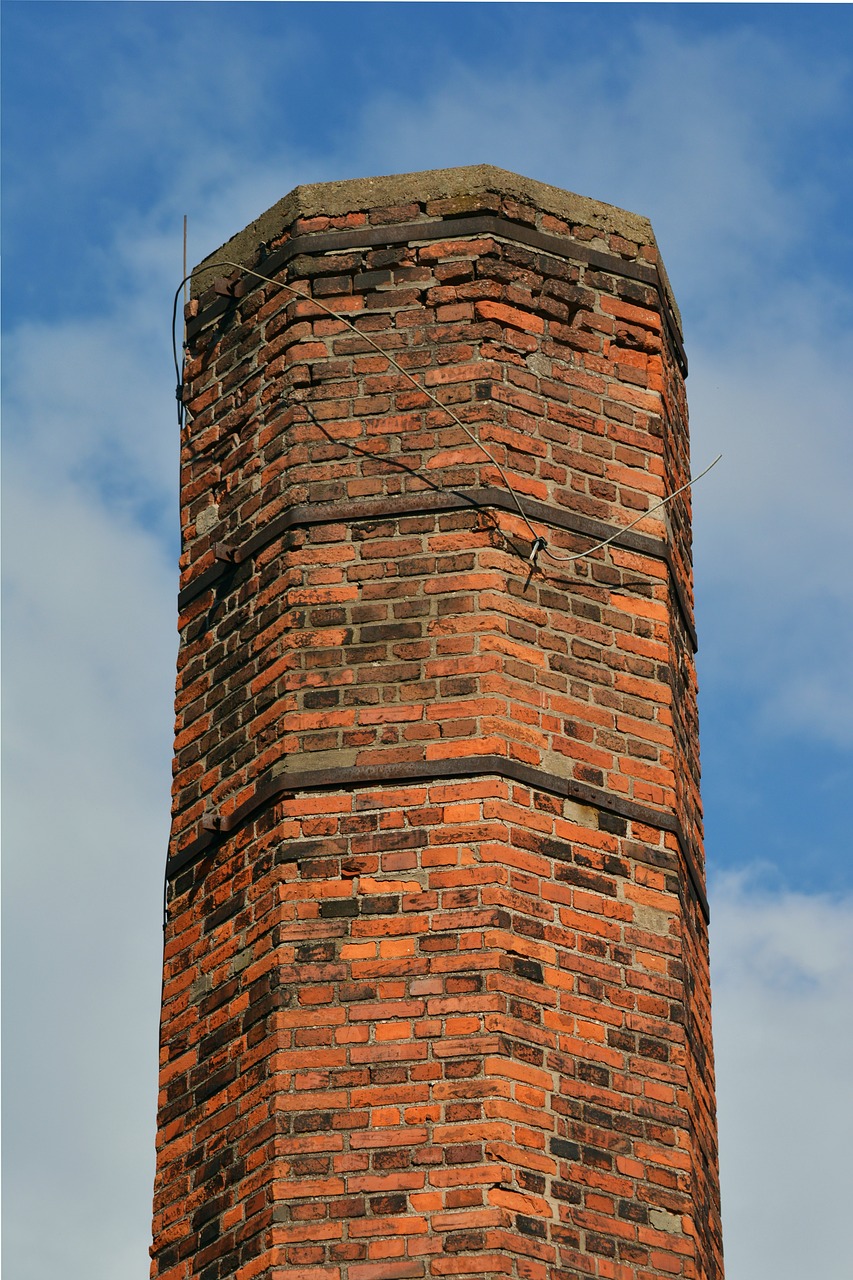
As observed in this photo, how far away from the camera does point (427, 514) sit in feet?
27.3

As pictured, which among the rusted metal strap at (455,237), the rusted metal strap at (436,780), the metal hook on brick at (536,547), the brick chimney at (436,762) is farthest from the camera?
the rusted metal strap at (455,237)

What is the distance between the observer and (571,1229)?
23.6ft

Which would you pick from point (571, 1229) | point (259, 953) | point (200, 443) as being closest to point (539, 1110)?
point (571, 1229)

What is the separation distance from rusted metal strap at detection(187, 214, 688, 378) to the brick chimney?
1cm

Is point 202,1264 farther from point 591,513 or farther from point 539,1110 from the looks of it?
point 591,513

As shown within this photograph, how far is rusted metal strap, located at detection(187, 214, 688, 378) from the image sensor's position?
348 inches

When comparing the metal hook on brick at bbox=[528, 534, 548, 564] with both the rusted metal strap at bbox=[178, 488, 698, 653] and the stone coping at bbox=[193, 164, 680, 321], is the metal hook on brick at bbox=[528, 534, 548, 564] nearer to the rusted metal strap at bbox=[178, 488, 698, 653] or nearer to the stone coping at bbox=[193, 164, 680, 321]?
the rusted metal strap at bbox=[178, 488, 698, 653]

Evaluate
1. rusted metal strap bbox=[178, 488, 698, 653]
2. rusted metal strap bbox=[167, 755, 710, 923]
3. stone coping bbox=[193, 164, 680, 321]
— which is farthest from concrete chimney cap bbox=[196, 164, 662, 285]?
rusted metal strap bbox=[167, 755, 710, 923]

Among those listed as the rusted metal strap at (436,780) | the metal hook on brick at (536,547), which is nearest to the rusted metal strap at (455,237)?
the metal hook on brick at (536,547)

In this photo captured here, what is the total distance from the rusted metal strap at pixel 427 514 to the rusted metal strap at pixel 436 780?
3.24ft

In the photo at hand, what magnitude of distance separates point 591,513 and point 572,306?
872 millimetres

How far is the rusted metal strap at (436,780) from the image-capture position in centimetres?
780

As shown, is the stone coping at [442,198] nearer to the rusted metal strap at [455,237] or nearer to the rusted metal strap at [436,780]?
the rusted metal strap at [455,237]

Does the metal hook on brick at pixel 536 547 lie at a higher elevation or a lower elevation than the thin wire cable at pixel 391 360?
lower
